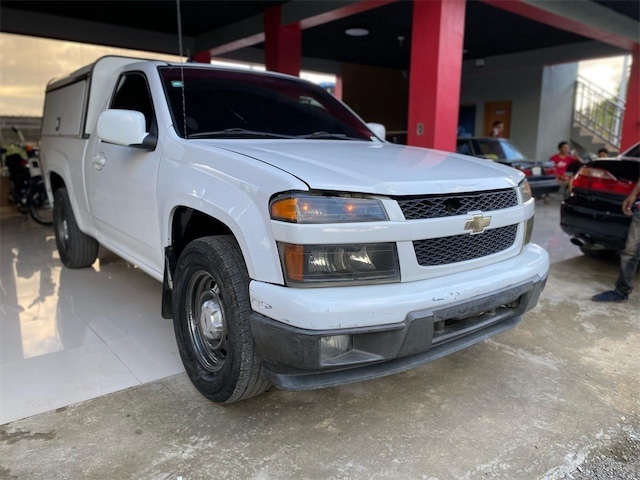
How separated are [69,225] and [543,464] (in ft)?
14.8

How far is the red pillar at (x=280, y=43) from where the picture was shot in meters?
9.09

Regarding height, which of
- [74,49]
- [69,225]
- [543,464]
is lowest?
[543,464]

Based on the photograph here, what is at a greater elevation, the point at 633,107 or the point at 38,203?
the point at 633,107

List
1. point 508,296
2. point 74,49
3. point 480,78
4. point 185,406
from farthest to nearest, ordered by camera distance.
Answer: point 480,78, point 74,49, point 185,406, point 508,296

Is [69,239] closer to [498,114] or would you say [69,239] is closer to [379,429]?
[379,429]

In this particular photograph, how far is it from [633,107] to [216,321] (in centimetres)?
1161

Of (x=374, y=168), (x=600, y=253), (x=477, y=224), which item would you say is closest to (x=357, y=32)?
(x=600, y=253)

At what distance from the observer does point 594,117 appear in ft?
50.1

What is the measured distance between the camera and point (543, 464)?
213 cm

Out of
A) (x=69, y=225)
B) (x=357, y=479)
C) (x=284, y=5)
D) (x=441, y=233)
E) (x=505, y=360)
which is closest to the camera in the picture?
(x=357, y=479)

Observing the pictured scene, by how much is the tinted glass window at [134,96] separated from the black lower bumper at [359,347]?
1.87 meters

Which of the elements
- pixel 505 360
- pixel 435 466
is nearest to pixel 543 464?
pixel 435 466

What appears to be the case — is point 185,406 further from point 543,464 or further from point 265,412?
point 543,464

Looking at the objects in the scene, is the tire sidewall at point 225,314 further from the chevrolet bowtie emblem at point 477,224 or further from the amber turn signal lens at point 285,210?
the chevrolet bowtie emblem at point 477,224
